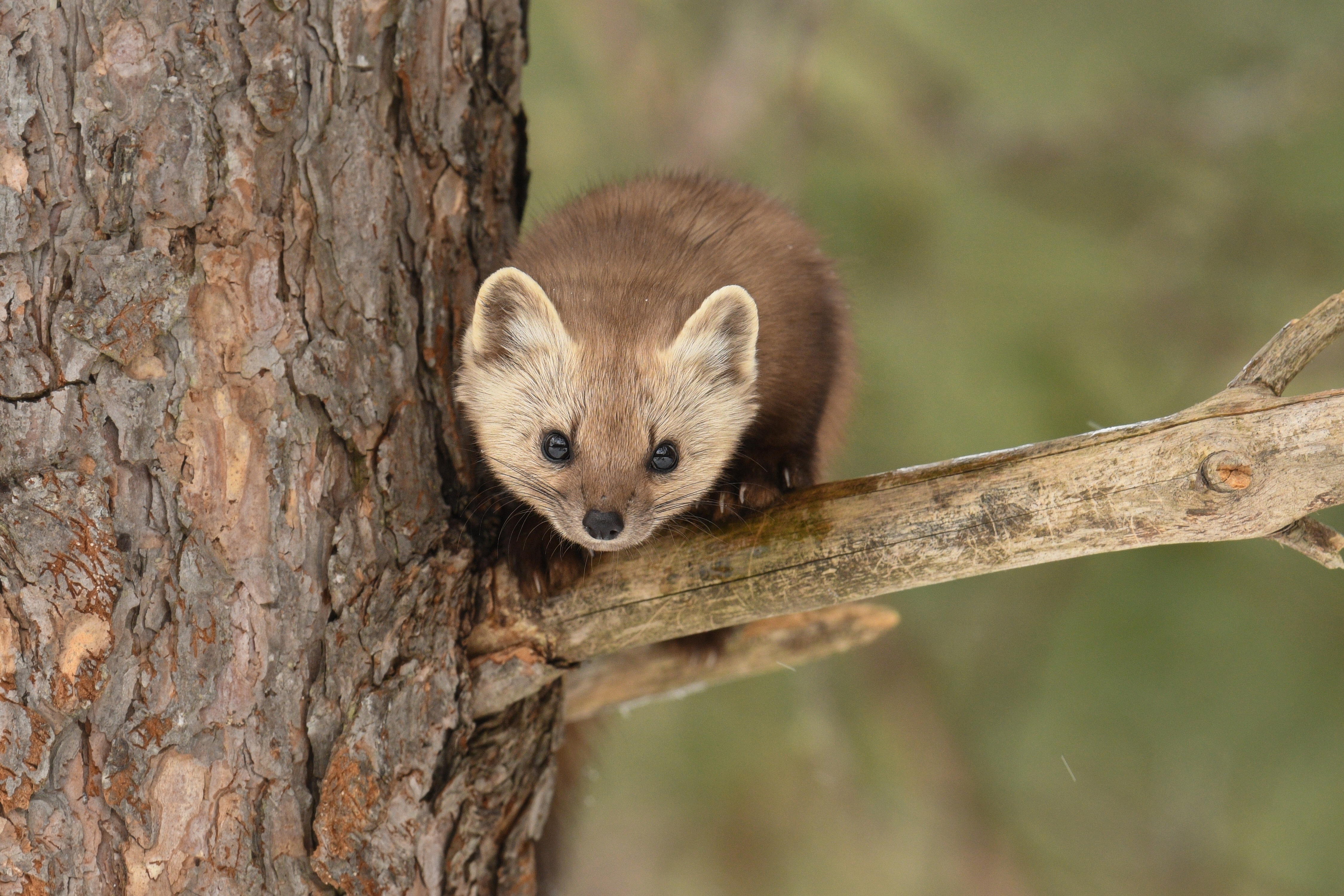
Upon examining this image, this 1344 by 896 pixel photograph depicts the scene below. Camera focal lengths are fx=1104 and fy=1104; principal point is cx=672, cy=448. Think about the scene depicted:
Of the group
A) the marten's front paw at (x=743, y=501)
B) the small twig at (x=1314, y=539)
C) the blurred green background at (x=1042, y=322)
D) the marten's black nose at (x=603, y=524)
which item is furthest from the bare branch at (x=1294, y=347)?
the blurred green background at (x=1042, y=322)

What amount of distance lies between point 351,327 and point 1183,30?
358cm

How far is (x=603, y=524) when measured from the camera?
2.62 meters

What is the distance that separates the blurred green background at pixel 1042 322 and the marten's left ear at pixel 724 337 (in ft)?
3.63

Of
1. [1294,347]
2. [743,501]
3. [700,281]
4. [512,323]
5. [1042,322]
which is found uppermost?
[1042,322]

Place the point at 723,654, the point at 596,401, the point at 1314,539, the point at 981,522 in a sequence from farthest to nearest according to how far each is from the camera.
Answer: the point at 723,654
the point at 596,401
the point at 981,522
the point at 1314,539

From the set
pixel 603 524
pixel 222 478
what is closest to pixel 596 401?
pixel 603 524

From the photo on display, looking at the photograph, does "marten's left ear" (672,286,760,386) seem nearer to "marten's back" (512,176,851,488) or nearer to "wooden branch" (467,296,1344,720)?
"marten's back" (512,176,851,488)

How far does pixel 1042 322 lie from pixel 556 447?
2.74m

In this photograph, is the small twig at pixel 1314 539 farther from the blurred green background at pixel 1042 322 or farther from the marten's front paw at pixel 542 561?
the blurred green background at pixel 1042 322

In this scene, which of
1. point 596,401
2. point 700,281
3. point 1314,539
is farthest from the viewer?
point 700,281

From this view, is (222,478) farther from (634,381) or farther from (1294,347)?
(1294,347)

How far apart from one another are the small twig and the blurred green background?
7.04ft

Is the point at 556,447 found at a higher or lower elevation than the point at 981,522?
higher

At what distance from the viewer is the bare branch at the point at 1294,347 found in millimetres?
2173
